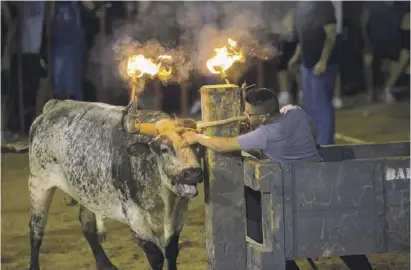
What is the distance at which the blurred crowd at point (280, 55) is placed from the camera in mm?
10547

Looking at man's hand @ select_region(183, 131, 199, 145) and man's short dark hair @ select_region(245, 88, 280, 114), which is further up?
man's short dark hair @ select_region(245, 88, 280, 114)

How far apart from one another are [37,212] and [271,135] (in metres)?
2.27

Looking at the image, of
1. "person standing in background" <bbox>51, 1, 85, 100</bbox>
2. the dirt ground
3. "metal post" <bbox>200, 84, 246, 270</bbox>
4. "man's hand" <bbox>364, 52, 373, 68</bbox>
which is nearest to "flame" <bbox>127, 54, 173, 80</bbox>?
"metal post" <bbox>200, 84, 246, 270</bbox>

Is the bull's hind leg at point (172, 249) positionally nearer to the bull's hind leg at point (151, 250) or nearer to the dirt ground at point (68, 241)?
the bull's hind leg at point (151, 250)

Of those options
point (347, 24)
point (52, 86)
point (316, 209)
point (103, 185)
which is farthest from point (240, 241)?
point (347, 24)

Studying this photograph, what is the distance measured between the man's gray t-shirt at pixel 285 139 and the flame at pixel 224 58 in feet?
1.91

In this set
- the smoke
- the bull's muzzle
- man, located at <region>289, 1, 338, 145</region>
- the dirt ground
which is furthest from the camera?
the smoke

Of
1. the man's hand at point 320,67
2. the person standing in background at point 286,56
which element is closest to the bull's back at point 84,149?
the man's hand at point 320,67

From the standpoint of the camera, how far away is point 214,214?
5.79m

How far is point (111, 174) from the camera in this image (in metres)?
6.25

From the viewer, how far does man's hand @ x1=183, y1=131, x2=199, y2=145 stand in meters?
5.71

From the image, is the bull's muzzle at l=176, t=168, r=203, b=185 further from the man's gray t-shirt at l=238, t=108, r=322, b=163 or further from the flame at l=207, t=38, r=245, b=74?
the flame at l=207, t=38, r=245, b=74

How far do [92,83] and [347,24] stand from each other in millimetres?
4517

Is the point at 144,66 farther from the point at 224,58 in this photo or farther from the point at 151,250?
the point at 151,250
